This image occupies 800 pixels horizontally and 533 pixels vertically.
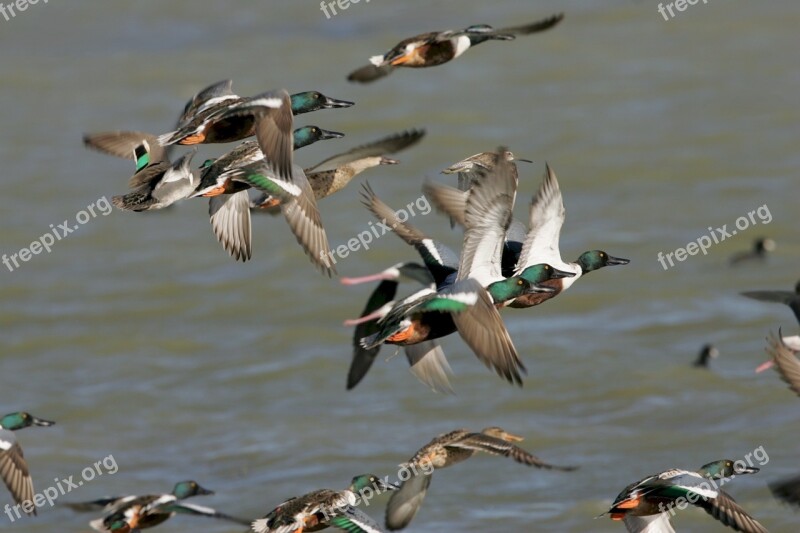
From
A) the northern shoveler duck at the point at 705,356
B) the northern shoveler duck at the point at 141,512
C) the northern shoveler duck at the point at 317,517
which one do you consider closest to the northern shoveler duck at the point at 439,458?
the northern shoveler duck at the point at 317,517

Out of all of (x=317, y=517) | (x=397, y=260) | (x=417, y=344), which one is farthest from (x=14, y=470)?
(x=397, y=260)

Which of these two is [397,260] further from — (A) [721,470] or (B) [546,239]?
(A) [721,470]

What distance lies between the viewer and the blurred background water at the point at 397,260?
13.3m

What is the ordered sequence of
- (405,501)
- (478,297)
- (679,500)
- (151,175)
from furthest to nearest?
(405,501) → (151,175) → (679,500) → (478,297)

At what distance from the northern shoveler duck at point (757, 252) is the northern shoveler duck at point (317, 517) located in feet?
26.8

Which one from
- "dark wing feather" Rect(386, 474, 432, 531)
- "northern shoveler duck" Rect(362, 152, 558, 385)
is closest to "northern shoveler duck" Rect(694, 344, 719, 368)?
"dark wing feather" Rect(386, 474, 432, 531)

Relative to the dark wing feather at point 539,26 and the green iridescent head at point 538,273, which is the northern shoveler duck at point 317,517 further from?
the dark wing feather at point 539,26

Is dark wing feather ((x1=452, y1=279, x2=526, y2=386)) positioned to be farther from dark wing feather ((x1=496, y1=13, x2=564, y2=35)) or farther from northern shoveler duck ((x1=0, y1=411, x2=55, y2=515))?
northern shoveler duck ((x1=0, y1=411, x2=55, y2=515))

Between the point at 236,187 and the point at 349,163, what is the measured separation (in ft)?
4.24

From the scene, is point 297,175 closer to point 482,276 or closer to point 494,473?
point 482,276

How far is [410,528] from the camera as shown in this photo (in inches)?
462

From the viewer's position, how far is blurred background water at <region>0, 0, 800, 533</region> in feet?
43.6

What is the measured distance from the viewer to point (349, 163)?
34.3 feet

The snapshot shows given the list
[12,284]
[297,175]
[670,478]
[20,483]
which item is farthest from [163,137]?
[12,284]
